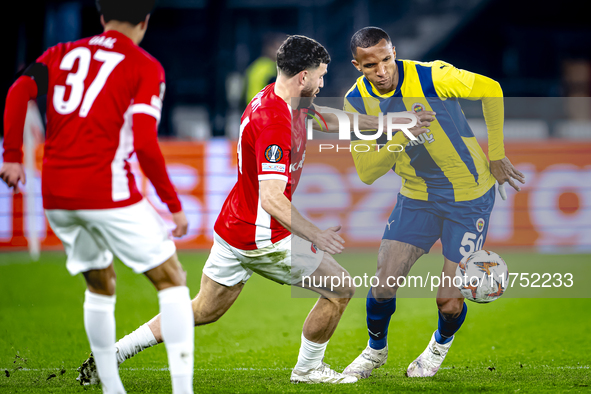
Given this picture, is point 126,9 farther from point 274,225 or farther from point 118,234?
point 274,225

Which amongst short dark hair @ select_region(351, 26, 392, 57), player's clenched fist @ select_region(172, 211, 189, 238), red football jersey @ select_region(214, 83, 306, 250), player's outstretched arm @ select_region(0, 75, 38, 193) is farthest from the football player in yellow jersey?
player's outstretched arm @ select_region(0, 75, 38, 193)

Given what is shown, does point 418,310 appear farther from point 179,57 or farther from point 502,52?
point 179,57

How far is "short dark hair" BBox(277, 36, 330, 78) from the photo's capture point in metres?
3.45

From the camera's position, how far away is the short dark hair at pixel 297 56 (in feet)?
11.3

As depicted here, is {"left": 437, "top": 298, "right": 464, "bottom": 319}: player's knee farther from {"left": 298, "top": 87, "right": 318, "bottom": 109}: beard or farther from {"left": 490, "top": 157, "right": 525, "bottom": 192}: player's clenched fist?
{"left": 298, "top": 87, "right": 318, "bottom": 109}: beard

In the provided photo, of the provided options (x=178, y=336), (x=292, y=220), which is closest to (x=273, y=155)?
(x=292, y=220)

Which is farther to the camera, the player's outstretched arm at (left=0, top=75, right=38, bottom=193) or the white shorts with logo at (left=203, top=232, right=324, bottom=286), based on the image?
the white shorts with logo at (left=203, top=232, right=324, bottom=286)

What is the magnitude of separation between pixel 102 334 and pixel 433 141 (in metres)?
2.31

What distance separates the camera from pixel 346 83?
12109 millimetres

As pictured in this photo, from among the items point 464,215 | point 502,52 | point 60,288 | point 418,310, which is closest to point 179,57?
point 502,52

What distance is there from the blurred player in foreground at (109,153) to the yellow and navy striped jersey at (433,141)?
5.34 ft

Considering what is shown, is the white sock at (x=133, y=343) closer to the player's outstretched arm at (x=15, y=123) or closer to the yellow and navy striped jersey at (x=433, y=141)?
the player's outstretched arm at (x=15, y=123)

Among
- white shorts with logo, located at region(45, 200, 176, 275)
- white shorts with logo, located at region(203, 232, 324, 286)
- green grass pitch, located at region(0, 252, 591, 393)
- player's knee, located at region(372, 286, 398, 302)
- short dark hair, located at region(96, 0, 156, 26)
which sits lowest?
green grass pitch, located at region(0, 252, 591, 393)

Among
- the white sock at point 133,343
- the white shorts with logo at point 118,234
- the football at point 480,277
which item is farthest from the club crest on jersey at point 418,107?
the white sock at point 133,343
